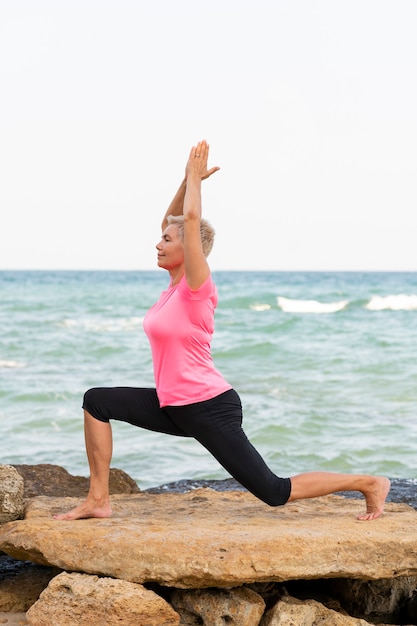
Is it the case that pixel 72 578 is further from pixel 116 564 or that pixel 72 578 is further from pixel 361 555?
pixel 361 555

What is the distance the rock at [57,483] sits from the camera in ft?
21.5

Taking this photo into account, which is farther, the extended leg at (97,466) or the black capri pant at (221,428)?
the extended leg at (97,466)

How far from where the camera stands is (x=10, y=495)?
5402 millimetres

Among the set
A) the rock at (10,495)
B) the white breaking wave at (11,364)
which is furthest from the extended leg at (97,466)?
the white breaking wave at (11,364)

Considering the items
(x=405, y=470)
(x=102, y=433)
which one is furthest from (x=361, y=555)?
(x=405, y=470)

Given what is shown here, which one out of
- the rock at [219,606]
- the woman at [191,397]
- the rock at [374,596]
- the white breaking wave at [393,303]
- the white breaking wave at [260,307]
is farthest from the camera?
the white breaking wave at [393,303]

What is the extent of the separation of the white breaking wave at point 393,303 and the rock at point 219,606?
33281mm

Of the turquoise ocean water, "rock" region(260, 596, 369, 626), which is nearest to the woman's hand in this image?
"rock" region(260, 596, 369, 626)

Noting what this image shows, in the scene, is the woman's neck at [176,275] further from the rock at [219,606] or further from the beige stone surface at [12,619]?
the beige stone surface at [12,619]

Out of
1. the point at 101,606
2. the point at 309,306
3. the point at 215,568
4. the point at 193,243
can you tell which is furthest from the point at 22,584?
the point at 309,306

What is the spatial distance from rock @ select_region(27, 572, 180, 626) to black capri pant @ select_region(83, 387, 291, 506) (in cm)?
83

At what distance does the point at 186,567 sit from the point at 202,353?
1152mm

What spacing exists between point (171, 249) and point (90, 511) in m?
1.57

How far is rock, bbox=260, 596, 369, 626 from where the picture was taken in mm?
4523
